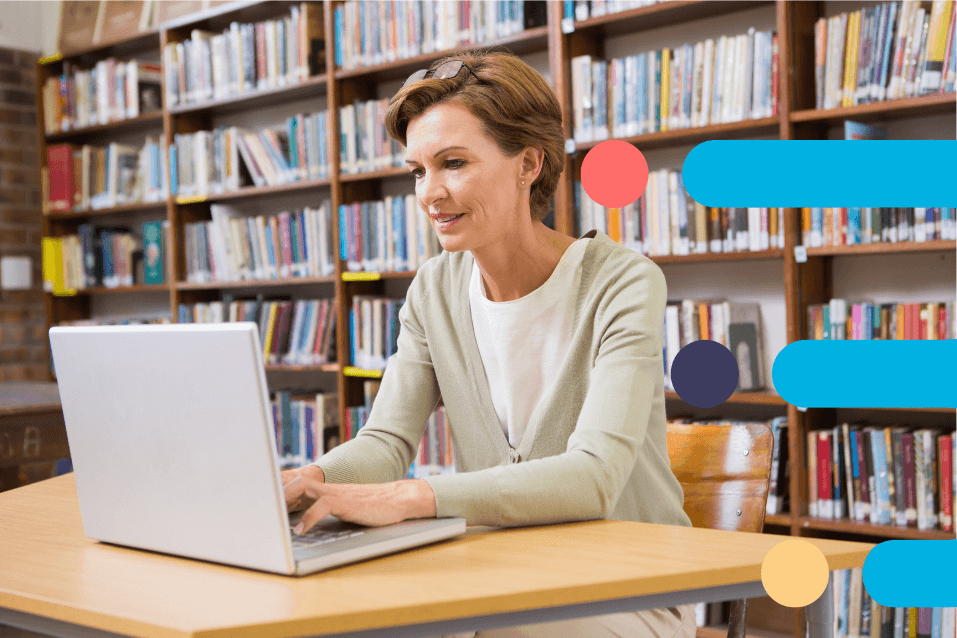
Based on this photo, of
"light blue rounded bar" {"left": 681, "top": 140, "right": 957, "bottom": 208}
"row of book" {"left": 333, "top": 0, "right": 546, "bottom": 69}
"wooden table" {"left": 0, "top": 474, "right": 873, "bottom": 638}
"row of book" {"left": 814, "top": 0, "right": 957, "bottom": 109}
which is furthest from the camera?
"row of book" {"left": 333, "top": 0, "right": 546, "bottom": 69}

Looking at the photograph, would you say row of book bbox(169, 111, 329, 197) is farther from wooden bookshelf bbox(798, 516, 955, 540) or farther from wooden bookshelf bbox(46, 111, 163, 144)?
wooden bookshelf bbox(798, 516, 955, 540)

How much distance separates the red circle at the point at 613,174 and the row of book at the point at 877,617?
1.24 m

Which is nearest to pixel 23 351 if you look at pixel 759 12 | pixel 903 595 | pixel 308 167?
pixel 308 167

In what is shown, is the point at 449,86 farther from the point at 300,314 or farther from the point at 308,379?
the point at 308,379

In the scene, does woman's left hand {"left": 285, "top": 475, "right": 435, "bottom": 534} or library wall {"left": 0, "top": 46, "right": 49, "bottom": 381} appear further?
library wall {"left": 0, "top": 46, "right": 49, "bottom": 381}

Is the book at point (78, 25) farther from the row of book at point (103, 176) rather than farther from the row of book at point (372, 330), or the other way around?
the row of book at point (372, 330)

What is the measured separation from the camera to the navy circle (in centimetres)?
274

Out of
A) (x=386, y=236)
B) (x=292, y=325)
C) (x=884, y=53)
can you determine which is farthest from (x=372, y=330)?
(x=884, y=53)

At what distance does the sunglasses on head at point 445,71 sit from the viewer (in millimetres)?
1300

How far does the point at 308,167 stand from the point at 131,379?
2.84m

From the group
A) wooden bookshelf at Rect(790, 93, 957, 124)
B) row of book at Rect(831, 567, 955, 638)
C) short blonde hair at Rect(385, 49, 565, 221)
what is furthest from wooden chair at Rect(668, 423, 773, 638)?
wooden bookshelf at Rect(790, 93, 957, 124)

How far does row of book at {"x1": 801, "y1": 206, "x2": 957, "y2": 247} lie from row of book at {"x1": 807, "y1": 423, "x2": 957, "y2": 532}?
515mm

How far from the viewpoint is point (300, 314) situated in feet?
12.1

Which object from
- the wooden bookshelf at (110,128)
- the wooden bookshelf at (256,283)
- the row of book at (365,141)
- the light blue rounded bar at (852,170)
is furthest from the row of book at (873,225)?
the wooden bookshelf at (110,128)
